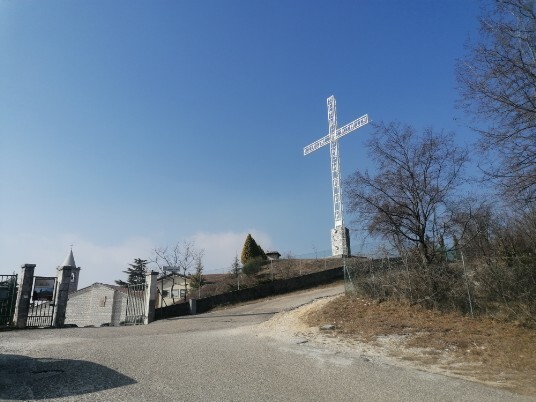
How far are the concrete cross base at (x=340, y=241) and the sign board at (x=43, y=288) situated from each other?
2866 centimetres

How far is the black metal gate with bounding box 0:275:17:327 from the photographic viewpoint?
15133mm

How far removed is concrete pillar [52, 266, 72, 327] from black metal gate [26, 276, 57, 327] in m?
0.22

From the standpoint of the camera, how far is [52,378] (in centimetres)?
694

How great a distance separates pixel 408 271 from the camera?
14406mm

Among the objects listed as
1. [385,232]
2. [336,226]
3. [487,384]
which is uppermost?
[336,226]

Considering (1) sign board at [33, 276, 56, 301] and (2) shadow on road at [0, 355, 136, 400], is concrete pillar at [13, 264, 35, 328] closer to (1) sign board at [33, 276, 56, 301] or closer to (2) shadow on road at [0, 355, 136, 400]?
(1) sign board at [33, 276, 56, 301]

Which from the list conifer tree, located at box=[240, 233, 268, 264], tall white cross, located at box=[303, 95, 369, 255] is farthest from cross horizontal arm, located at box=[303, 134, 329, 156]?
conifer tree, located at box=[240, 233, 268, 264]

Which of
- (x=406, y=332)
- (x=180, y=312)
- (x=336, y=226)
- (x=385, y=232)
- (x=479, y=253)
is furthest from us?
(x=336, y=226)

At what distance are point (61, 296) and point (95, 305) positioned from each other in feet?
96.4

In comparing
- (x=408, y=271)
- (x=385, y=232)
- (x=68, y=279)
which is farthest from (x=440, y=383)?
(x=68, y=279)

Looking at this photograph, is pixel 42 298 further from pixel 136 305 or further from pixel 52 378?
pixel 52 378

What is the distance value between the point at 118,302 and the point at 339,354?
122 feet

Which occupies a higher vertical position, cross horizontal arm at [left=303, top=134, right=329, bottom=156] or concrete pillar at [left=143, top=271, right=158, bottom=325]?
cross horizontal arm at [left=303, top=134, right=329, bottom=156]

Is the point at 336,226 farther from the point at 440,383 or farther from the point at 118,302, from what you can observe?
the point at 440,383
